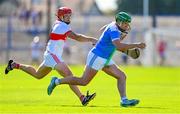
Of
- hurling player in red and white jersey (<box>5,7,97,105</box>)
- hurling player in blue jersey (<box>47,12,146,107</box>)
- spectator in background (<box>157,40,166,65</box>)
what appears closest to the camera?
hurling player in blue jersey (<box>47,12,146,107</box>)

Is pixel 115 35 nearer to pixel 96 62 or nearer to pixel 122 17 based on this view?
pixel 122 17

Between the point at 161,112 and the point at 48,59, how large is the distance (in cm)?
387

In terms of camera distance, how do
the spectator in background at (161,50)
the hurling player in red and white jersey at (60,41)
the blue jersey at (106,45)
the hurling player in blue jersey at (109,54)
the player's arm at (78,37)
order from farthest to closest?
the spectator in background at (161,50), the player's arm at (78,37), the hurling player in red and white jersey at (60,41), the blue jersey at (106,45), the hurling player in blue jersey at (109,54)

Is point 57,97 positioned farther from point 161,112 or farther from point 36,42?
point 36,42

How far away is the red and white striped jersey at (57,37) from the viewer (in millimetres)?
21391

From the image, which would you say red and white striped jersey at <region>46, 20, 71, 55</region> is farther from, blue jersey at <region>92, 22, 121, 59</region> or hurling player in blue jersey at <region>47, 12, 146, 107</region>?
blue jersey at <region>92, 22, 121, 59</region>

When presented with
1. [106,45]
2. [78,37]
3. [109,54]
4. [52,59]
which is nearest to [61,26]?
[78,37]

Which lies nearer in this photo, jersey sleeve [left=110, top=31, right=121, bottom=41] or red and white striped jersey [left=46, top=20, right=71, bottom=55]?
jersey sleeve [left=110, top=31, right=121, bottom=41]

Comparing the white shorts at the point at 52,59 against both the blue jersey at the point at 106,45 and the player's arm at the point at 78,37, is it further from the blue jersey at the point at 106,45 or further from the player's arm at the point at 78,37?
the blue jersey at the point at 106,45

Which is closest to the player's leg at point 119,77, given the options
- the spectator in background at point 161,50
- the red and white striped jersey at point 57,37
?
the red and white striped jersey at point 57,37

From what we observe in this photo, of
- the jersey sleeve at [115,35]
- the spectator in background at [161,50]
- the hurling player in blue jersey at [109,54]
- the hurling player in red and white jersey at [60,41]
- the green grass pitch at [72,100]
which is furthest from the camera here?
the spectator in background at [161,50]

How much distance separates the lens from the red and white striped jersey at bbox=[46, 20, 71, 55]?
70.2 feet

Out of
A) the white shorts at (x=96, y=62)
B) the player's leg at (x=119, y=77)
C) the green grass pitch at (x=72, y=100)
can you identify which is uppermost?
the white shorts at (x=96, y=62)

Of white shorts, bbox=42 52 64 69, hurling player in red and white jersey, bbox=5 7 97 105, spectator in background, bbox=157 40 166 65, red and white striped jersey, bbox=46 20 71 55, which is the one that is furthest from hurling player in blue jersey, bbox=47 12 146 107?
spectator in background, bbox=157 40 166 65
